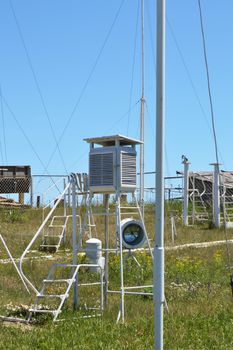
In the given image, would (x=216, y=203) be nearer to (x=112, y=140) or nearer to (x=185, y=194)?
(x=185, y=194)

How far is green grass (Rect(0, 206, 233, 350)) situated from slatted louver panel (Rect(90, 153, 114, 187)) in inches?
74.9

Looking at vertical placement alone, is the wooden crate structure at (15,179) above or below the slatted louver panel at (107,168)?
above

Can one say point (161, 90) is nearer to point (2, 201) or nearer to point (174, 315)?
point (174, 315)

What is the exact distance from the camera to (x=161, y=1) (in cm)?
676

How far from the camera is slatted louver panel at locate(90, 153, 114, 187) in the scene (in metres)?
10.5

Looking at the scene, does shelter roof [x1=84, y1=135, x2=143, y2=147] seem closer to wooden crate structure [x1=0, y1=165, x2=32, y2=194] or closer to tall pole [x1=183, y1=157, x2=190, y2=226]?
tall pole [x1=183, y1=157, x2=190, y2=226]

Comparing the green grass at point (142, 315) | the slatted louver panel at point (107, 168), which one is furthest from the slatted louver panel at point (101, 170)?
the green grass at point (142, 315)

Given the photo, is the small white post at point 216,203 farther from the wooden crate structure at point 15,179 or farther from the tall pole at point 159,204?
the tall pole at point 159,204

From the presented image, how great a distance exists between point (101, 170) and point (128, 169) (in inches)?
16.7

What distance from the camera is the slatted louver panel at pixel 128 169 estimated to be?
34.4 ft

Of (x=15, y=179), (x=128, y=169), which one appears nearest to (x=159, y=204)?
(x=128, y=169)

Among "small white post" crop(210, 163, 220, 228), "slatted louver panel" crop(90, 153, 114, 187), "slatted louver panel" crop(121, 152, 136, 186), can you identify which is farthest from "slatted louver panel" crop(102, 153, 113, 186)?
"small white post" crop(210, 163, 220, 228)

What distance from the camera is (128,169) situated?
10570 mm

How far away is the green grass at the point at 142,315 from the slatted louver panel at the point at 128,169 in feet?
6.30
